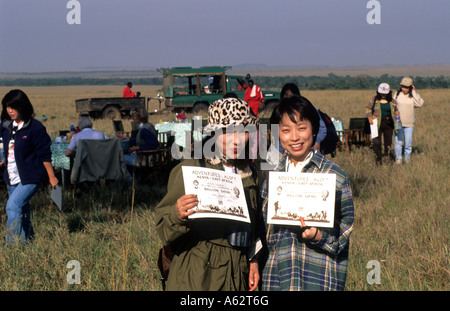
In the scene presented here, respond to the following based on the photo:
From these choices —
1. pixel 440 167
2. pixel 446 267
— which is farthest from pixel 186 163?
pixel 440 167

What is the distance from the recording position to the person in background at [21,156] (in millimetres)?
4914

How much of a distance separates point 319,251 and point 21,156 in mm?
3418

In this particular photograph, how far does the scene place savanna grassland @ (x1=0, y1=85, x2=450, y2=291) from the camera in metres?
4.08

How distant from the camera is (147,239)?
5.01 meters

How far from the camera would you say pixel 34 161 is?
4.99 m

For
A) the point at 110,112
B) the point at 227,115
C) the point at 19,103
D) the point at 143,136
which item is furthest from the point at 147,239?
the point at 110,112

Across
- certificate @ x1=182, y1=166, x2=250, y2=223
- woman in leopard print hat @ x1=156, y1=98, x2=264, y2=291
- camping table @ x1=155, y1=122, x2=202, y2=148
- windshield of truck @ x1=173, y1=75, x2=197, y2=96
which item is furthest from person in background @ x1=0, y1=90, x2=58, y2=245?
windshield of truck @ x1=173, y1=75, x2=197, y2=96

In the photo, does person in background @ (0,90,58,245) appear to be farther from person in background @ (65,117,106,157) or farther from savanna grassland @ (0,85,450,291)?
person in background @ (65,117,106,157)

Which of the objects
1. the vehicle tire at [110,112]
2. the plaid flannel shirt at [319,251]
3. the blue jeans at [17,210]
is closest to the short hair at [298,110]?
the plaid flannel shirt at [319,251]

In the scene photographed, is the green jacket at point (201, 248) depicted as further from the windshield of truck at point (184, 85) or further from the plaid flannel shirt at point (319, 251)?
the windshield of truck at point (184, 85)

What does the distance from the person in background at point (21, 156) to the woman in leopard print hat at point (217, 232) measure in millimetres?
2880

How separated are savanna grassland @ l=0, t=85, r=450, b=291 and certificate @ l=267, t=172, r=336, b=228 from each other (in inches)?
68.0

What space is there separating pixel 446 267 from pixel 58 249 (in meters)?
3.25

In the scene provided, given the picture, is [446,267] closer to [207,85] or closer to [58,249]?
[58,249]
